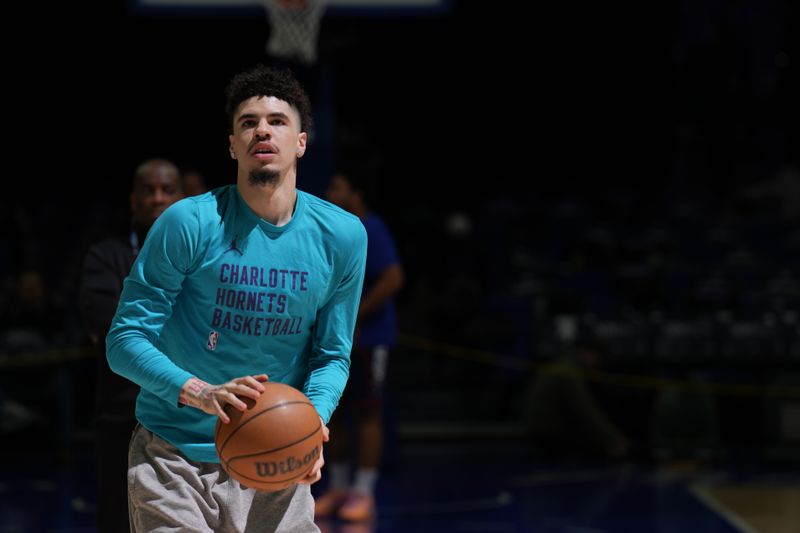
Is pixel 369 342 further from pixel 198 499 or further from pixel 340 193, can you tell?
pixel 198 499

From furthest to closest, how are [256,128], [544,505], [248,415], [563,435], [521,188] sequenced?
[521,188] < [563,435] < [544,505] < [256,128] < [248,415]

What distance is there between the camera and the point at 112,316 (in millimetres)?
4102

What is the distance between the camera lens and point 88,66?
1691cm

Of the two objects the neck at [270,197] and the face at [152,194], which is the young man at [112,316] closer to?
the face at [152,194]

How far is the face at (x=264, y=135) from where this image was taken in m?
2.89

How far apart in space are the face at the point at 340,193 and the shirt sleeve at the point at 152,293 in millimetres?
3855

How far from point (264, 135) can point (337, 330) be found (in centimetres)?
55

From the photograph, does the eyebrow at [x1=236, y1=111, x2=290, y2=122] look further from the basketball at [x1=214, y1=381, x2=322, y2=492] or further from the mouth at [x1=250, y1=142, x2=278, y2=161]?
the basketball at [x1=214, y1=381, x2=322, y2=492]

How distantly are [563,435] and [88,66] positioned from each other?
10319 millimetres

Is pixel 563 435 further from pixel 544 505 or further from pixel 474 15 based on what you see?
pixel 474 15

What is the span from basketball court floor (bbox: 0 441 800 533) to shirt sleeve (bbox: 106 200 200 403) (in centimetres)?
405

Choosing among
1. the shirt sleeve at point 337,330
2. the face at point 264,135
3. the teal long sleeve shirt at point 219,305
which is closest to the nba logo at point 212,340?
the teal long sleeve shirt at point 219,305

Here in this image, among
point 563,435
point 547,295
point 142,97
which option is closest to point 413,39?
point 142,97

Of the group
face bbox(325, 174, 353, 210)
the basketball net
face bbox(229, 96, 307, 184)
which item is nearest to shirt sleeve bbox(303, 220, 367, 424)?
face bbox(229, 96, 307, 184)
